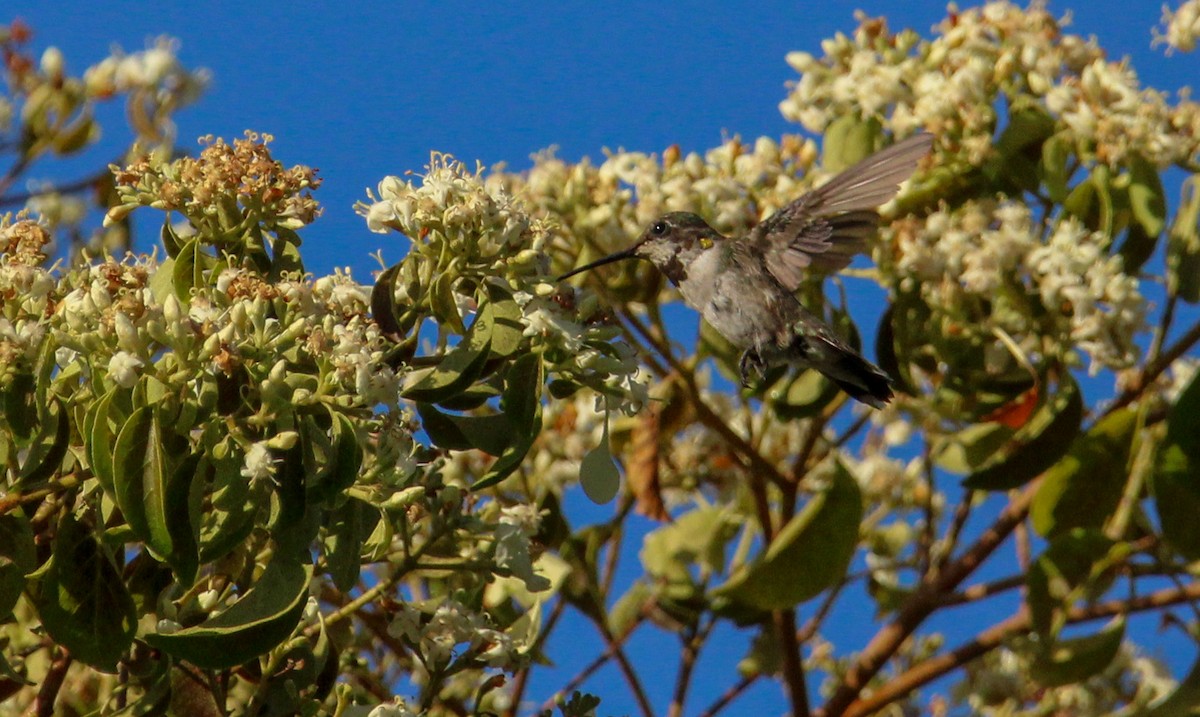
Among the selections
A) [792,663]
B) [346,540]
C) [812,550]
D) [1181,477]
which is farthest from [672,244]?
[346,540]

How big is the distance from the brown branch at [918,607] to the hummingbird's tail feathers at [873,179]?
98 centimetres

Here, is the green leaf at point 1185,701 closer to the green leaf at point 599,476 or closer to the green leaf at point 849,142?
the green leaf at point 849,142

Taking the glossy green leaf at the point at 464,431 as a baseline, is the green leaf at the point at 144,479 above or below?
below

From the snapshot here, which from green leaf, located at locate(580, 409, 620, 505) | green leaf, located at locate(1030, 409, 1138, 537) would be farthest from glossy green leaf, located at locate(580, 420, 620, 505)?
green leaf, located at locate(1030, 409, 1138, 537)

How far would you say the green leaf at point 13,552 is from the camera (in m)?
2.24

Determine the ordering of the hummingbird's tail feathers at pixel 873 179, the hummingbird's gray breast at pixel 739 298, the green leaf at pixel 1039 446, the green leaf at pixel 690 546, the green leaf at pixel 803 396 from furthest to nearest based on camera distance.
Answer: the green leaf at pixel 690 546
the green leaf at pixel 803 396
the green leaf at pixel 1039 446
the hummingbird's gray breast at pixel 739 298
the hummingbird's tail feathers at pixel 873 179

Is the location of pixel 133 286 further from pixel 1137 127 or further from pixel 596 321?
pixel 1137 127

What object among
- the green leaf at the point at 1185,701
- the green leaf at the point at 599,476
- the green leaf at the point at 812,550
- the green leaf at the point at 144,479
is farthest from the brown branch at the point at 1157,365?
the green leaf at the point at 144,479

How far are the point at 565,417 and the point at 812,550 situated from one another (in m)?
1.13

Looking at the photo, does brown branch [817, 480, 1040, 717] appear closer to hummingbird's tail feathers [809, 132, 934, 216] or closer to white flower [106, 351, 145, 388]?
hummingbird's tail feathers [809, 132, 934, 216]

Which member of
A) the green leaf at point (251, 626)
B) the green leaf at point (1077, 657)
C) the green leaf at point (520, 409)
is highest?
the green leaf at point (1077, 657)

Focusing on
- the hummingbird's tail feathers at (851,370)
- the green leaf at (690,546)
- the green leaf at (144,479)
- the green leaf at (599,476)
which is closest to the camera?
the green leaf at (144,479)

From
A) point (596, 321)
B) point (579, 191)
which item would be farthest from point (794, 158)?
point (596, 321)

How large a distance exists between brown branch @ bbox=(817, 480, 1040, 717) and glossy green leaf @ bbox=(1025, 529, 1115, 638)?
202 mm
